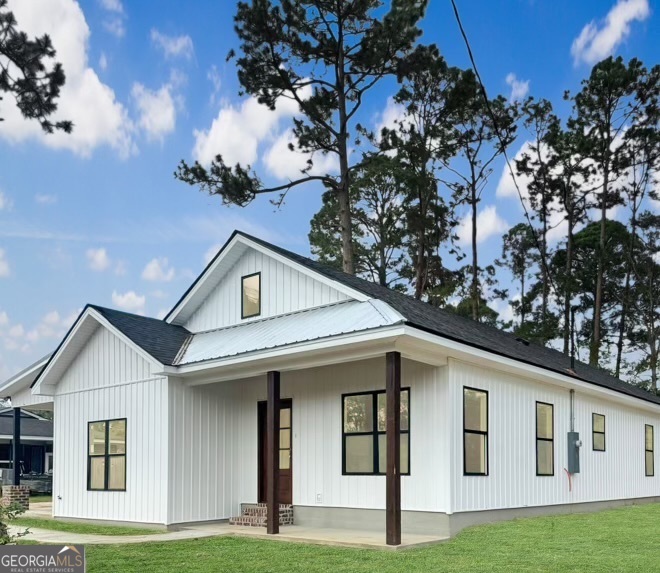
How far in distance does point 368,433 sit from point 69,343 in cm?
696

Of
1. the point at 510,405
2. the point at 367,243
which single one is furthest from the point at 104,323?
the point at 367,243

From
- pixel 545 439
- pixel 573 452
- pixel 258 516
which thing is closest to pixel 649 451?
pixel 573 452

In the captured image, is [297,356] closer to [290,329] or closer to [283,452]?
[290,329]

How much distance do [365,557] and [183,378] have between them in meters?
5.93

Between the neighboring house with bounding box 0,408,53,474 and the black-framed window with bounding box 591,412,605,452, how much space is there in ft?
66.4

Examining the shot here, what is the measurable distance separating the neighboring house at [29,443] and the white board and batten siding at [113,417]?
12794 millimetres

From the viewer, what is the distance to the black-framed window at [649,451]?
20.8m

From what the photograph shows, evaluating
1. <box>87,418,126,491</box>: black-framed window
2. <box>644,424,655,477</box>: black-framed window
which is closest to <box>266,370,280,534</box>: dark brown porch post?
<box>87,418,126,491</box>: black-framed window

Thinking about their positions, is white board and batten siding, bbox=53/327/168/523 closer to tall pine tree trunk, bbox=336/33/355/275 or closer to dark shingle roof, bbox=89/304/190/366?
dark shingle roof, bbox=89/304/190/366

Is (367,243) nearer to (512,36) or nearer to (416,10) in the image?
(416,10)

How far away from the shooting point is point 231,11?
25.4 m

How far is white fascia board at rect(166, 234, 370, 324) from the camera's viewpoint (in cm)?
1377

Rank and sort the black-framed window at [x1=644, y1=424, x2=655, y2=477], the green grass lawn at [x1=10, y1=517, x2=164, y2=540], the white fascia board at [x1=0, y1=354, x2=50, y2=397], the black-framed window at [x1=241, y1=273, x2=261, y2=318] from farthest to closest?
the black-framed window at [x1=644, y1=424, x2=655, y2=477], the white fascia board at [x1=0, y1=354, x2=50, y2=397], the black-framed window at [x1=241, y1=273, x2=261, y2=318], the green grass lawn at [x1=10, y1=517, x2=164, y2=540]

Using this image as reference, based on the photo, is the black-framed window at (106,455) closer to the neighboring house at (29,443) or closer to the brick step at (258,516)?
the brick step at (258,516)
